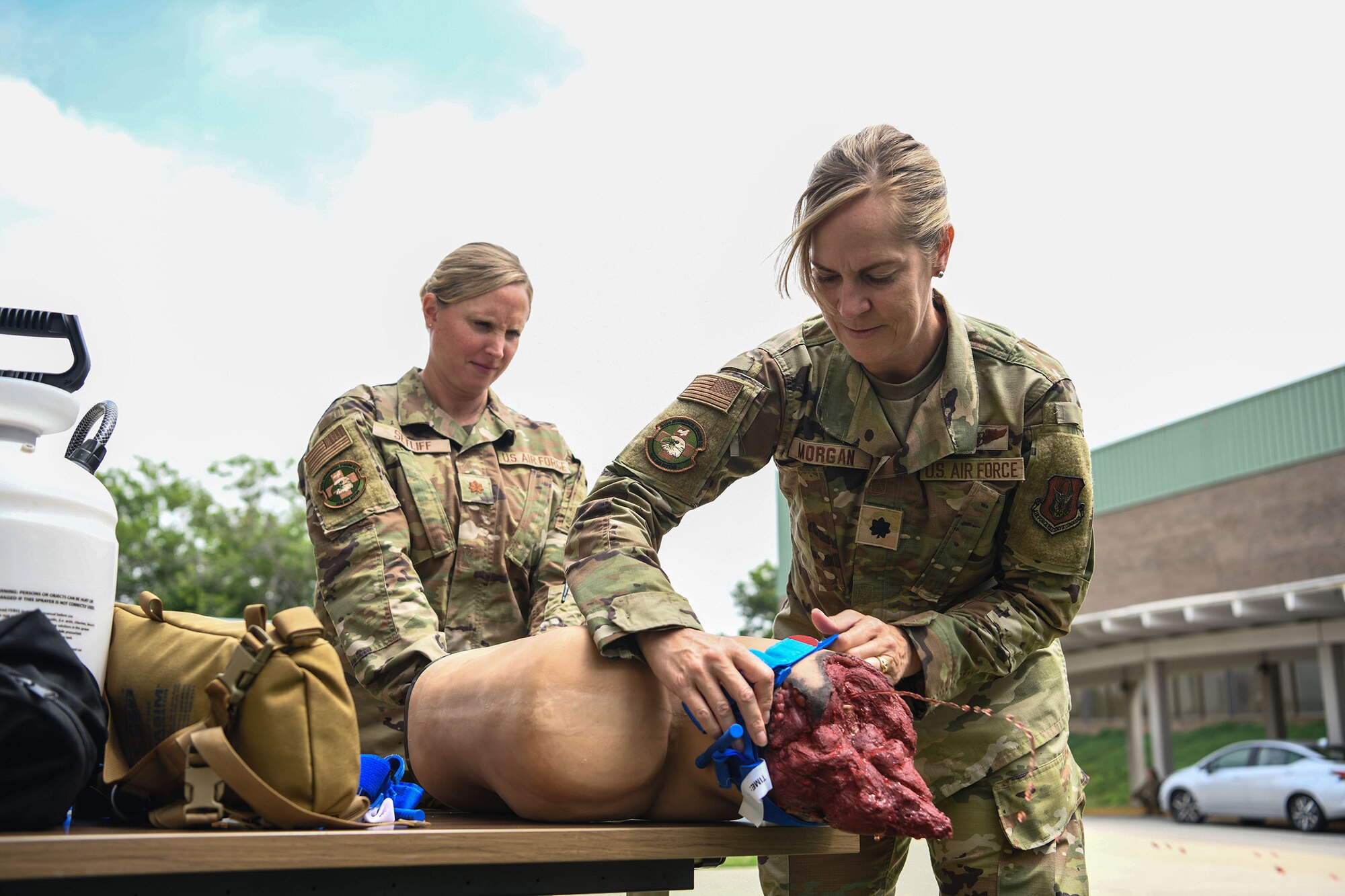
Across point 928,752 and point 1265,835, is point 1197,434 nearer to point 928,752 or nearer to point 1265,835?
point 1265,835

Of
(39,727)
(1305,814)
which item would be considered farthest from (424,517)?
(1305,814)

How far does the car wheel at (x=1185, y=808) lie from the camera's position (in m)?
17.2

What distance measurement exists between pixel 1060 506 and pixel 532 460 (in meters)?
1.70

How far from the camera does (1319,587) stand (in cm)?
1634

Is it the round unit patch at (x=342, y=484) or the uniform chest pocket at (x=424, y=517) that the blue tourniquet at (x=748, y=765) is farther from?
the uniform chest pocket at (x=424, y=517)

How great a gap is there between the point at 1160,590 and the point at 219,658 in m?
30.6

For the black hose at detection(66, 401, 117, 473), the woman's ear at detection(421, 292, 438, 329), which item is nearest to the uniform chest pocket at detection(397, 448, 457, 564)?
the woman's ear at detection(421, 292, 438, 329)

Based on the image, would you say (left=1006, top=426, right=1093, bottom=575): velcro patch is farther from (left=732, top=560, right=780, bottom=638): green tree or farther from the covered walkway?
(left=732, top=560, right=780, bottom=638): green tree

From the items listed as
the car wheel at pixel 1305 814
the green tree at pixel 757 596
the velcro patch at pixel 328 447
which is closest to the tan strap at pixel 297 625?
the velcro patch at pixel 328 447

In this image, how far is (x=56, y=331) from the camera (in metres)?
1.47

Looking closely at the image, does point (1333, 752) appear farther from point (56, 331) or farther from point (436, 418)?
point (56, 331)

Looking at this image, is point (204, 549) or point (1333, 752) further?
point (204, 549)

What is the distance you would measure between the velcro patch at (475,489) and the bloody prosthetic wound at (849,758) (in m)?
1.81

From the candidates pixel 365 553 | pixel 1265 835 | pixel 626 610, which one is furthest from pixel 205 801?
pixel 1265 835
